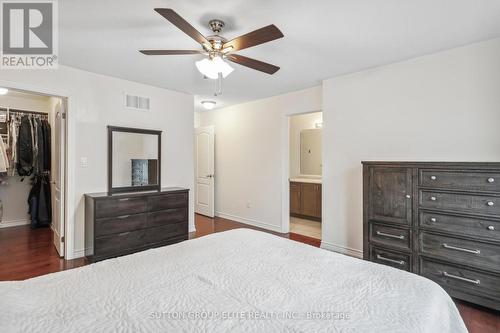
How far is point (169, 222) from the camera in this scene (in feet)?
12.2

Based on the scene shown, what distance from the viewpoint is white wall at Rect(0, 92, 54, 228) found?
4.70 metres

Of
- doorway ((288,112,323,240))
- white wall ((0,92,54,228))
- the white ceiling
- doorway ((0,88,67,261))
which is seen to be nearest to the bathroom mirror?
doorway ((288,112,323,240))

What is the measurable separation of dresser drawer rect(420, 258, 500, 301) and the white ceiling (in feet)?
6.97

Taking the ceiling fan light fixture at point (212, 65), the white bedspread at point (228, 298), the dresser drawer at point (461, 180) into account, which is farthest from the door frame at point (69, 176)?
the dresser drawer at point (461, 180)

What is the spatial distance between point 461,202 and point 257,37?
7.35ft

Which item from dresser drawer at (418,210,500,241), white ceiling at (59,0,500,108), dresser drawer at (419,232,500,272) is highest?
white ceiling at (59,0,500,108)

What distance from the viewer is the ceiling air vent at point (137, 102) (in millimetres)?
3779

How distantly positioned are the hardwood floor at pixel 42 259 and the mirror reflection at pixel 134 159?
116cm

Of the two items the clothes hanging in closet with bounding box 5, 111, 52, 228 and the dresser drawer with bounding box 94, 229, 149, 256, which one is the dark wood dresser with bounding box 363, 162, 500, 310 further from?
the clothes hanging in closet with bounding box 5, 111, 52, 228

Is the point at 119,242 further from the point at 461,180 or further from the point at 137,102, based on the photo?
the point at 461,180

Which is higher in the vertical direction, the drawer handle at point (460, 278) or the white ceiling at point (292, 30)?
the white ceiling at point (292, 30)

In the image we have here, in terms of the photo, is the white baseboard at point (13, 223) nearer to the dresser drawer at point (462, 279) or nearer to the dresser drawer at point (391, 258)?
the dresser drawer at point (391, 258)

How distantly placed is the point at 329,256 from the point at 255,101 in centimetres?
375

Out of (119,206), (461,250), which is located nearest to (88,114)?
(119,206)
